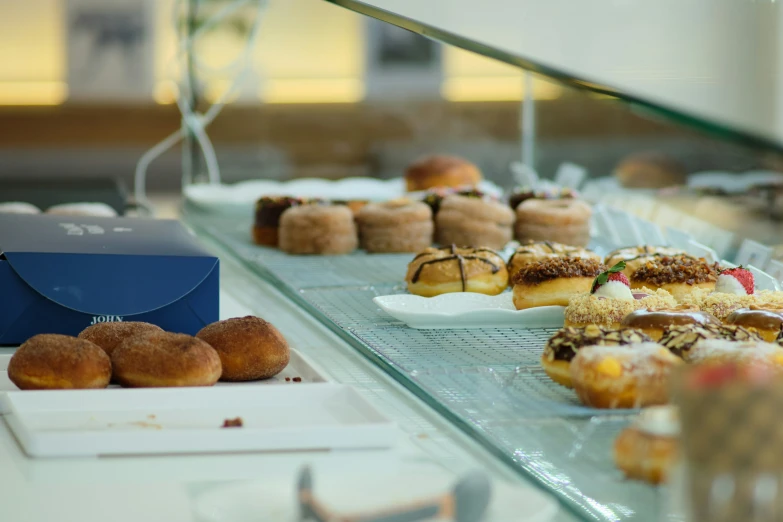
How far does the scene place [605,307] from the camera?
4.00 feet

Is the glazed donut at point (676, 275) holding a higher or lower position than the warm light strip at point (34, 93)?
lower

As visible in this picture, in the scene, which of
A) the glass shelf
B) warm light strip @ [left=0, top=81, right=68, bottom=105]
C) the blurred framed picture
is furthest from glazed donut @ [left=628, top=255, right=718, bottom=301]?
warm light strip @ [left=0, top=81, right=68, bottom=105]

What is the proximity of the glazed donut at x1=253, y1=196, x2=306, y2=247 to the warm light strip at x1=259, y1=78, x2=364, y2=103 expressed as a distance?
6.42 ft

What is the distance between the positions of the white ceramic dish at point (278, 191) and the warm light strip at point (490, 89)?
0.25 metres

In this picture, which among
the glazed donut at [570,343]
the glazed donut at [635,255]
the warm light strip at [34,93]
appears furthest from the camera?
the warm light strip at [34,93]

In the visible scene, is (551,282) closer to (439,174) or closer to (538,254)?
(538,254)

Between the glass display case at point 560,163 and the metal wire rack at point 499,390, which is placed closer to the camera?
the glass display case at point 560,163

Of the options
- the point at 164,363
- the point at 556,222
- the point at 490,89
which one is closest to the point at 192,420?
the point at 164,363

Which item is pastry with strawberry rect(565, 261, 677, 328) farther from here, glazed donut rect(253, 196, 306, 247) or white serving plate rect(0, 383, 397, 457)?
glazed donut rect(253, 196, 306, 247)

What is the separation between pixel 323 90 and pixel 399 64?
0.58m

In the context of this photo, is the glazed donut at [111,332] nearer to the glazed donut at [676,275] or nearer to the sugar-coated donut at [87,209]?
the glazed donut at [676,275]

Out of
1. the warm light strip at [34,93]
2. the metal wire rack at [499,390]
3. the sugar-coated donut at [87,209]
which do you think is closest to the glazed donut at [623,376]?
the metal wire rack at [499,390]

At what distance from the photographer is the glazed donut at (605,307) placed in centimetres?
121

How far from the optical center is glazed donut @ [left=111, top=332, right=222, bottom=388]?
3.31 ft
